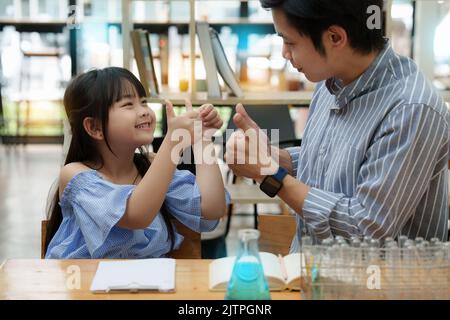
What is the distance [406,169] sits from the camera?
155 cm

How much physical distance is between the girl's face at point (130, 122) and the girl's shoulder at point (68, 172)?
11 centimetres

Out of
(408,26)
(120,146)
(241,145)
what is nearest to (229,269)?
(241,145)

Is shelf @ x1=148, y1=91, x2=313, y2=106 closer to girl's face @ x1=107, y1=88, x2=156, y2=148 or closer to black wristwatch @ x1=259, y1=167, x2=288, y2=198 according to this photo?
girl's face @ x1=107, y1=88, x2=156, y2=148

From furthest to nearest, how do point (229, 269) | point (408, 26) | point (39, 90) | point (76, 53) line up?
point (39, 90), point (76, 53), point (408, 26), point (229, 269)

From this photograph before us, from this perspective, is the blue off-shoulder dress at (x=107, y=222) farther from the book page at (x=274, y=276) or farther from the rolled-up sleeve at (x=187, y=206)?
the book page at (x=274, y=276)

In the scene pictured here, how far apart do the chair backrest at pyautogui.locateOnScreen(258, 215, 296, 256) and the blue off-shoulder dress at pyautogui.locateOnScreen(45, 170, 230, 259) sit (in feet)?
0.46

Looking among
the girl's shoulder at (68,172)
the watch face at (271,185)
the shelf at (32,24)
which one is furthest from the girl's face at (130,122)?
the shelf at (32,24)

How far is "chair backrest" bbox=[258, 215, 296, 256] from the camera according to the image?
6.59 ft

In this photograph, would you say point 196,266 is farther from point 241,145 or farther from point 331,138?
point 331,138

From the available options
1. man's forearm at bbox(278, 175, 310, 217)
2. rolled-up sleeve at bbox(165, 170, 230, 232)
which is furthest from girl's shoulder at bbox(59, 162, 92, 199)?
man's forearm at bbox(278, 175, 310, 217)

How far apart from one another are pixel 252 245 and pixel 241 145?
38cm

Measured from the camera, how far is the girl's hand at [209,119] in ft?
6.07

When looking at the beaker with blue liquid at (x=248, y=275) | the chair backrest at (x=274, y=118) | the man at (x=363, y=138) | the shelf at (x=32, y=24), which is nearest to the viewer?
the beaker with blue liquid at (x=248, y=275)

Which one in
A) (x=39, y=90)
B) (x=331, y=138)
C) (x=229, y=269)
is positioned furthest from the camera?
(x=39, y=90)
